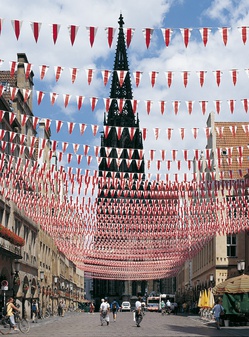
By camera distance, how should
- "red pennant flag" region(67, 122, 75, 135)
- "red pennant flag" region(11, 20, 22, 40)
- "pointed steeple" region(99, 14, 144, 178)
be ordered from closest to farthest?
"red pennant flag" region(11, 20, 22, 40)
"red pennant flag" region(67, 122, 75, 135)
"pointed steeple" region(99, 14, 144, 178)

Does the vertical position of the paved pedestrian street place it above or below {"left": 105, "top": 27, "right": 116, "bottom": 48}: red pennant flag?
below

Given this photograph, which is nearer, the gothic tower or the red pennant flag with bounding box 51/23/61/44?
the red pennant flag with bounding box 51/23/61/44

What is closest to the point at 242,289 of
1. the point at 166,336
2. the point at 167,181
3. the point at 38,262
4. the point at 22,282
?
the point at 167,181

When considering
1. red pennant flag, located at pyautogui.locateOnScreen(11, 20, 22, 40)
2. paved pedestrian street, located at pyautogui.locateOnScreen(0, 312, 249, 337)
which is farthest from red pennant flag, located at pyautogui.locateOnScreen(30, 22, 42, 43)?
paved pedestrian street, located at pyautogui.locateOnScreen(0, 312, 249, 337)

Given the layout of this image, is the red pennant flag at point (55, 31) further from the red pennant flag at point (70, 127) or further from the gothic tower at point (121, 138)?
the gothic tower at point (121, 138)

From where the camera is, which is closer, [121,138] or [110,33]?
[110,33]

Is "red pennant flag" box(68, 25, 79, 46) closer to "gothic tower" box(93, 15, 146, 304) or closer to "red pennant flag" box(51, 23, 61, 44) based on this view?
"red pennant flag" box(51, 23, 61, 44)

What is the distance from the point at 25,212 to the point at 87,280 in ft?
474

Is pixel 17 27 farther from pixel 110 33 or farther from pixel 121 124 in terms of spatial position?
pixel 121 124

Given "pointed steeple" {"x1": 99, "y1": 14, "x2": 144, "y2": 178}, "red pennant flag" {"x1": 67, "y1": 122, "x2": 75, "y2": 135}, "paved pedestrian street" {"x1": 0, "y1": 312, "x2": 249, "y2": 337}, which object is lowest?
"paved pedestrian street" {"x1": 0, "y1": 312, "x2": 249, "y2": 337}

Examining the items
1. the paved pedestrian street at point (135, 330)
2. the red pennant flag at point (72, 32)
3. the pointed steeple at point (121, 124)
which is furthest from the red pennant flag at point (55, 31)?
the pointed steeple at point (121, 124)

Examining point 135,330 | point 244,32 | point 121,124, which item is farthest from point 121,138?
point 244,32

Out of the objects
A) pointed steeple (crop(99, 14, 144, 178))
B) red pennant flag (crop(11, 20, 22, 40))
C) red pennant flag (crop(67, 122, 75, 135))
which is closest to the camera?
red pennant flag (crop(11, 20, 22, 40))

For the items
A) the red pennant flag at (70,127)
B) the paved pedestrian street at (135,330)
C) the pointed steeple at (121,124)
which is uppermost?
the pointed steeple at (121,124)
